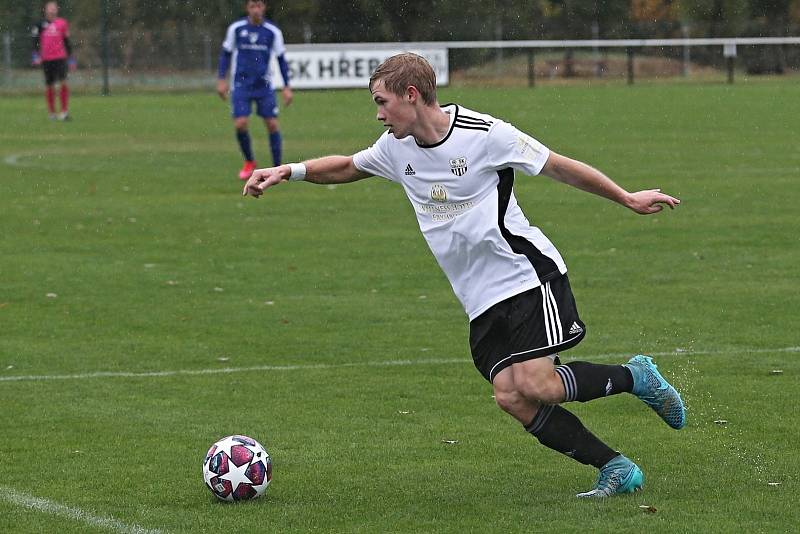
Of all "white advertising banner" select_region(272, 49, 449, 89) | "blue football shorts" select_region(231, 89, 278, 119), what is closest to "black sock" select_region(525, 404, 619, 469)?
"blue football shorts" select_region(231, 89, 278, 119)

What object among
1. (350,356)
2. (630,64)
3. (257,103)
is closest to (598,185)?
(350,356)

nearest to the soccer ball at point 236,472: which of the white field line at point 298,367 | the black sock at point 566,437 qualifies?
the black sock at point 566,437

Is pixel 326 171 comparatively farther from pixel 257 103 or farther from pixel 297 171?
pixel 257 103

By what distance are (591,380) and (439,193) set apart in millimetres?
947

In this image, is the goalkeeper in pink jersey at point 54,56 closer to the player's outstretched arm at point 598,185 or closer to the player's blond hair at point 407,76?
the player's blond hair at point 407,76

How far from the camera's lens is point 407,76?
5836 millimetres

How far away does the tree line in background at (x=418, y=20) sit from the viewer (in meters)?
48.0

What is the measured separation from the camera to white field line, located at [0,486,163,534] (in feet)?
18.6

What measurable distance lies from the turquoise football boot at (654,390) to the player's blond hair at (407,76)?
138 centimetres

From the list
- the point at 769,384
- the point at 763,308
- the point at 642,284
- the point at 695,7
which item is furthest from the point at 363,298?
the point at 695,7

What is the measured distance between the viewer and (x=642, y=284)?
37.9 ft

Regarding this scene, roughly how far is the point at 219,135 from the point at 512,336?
73.4 feet

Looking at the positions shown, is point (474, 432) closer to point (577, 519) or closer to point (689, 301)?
point (577, 519)

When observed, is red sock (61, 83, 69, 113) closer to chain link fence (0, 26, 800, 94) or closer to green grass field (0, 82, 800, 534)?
green grass field (0, 82, 800, 534)
